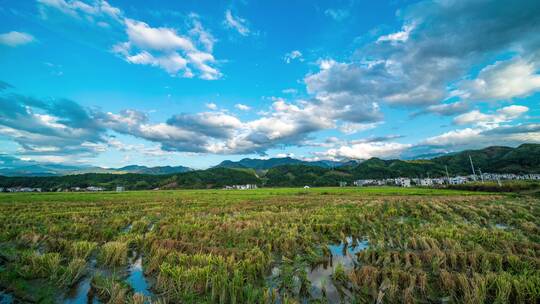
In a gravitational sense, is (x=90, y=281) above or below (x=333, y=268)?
above

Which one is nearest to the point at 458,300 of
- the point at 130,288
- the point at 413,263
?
the point at 413,263

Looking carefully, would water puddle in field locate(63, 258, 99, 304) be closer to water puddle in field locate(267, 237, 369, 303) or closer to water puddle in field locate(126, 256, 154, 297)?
water puddle in field locate(126, 256, 154, 297)

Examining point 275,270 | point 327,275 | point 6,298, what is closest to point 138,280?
point 6,298

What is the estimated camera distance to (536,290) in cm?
561

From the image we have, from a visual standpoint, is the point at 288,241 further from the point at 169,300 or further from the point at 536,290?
the point at 536,290

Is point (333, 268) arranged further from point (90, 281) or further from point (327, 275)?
point (90, 281)

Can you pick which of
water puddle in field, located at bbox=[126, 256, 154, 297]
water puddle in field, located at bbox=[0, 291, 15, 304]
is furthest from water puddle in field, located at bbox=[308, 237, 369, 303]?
water puddle in field, located at bbox=[0, 291, 15, 304]

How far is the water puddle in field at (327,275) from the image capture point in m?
6.42

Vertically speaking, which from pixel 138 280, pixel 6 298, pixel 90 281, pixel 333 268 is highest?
pixel 6 298

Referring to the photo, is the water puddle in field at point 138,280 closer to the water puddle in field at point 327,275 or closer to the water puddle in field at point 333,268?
the water puddle in field at point 327,275

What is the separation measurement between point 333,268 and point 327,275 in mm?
721

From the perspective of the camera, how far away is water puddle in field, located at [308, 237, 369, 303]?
6562mm

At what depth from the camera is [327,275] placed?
7762 millimetres

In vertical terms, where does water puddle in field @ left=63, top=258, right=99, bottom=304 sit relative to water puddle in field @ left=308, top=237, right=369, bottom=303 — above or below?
above
